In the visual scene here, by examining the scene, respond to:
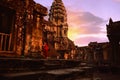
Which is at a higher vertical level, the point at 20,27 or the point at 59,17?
the point at 59,17

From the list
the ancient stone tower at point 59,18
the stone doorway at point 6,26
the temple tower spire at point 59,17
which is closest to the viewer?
the stone doorway at point 6,26

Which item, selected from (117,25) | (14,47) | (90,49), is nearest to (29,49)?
(14,47)

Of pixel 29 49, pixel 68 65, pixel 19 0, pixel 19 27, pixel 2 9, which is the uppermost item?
pixel 19 0

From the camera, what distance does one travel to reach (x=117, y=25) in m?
17.9

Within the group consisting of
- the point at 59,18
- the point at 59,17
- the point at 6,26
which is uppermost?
the point at 59,17

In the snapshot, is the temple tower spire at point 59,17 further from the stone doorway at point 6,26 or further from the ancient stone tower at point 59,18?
the stone doorway at point 6,26

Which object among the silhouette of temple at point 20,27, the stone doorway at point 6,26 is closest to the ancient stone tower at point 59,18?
the silhouette of temple at point 20,27

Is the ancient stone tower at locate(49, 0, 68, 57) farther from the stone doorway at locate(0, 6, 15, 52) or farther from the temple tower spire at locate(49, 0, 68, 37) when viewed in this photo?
the stone doorway at locate(0, 6, 15, 52)

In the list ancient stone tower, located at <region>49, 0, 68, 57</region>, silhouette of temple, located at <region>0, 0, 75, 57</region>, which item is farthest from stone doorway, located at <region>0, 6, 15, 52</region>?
ancient stone tower, located at <region>49, 0, 68, 57</region>

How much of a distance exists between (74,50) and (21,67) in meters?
36.6

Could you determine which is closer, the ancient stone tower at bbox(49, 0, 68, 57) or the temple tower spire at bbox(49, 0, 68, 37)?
the ancient stone tower at bbox(49, 0, 68, 57)

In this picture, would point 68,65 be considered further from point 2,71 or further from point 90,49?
point 90,49

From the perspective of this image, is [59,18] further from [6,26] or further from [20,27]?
[6,26]

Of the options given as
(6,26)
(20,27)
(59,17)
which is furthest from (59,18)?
(6,26)
